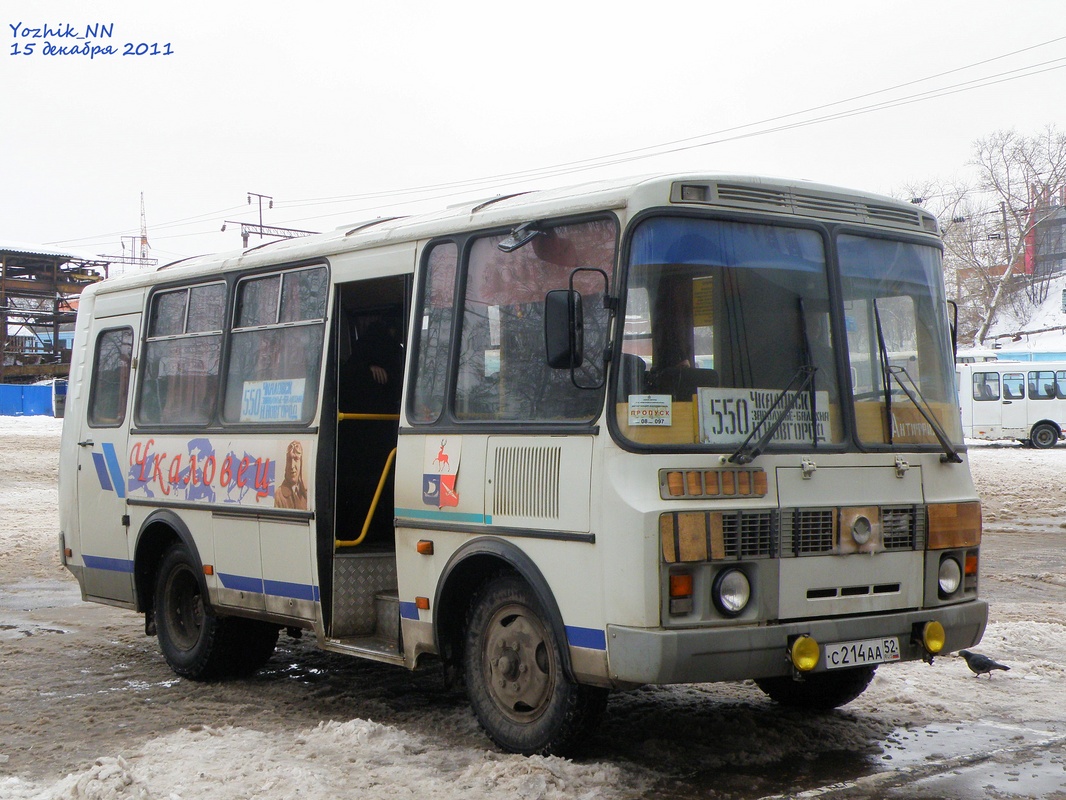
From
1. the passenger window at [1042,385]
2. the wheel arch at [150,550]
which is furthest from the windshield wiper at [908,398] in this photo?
the passenger window at [1042,385]

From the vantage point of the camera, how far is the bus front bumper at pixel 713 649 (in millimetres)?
5504

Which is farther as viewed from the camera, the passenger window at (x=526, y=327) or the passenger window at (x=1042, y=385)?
the passenger window at (x=1042, y=385)

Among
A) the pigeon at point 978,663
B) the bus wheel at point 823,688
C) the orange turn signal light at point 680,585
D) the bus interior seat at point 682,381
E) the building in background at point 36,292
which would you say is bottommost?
the bus wheel at point 823,688

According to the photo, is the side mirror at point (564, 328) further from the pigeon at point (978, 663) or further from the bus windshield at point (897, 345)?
the pigeon at point (978, 663)

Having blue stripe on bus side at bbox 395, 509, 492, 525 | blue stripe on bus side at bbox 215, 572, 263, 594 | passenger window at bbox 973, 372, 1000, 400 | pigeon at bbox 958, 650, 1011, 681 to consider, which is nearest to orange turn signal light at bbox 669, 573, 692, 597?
blue stripe on bus side at bbox 395, 509, 492, 525

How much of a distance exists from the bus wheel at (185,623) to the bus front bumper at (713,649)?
13.2 ft

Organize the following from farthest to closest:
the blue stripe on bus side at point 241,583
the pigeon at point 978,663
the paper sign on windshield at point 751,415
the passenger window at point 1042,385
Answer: the passenger window at point 1042,385, the blue stripe on bus side at point 241,583, the pigeon at point 978,663, the paper sign on windshield at point 751,415

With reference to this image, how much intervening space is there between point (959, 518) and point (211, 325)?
5078 millimetres

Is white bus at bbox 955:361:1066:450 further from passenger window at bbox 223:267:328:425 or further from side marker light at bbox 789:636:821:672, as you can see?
side marker light at bbox 789:636:821:672

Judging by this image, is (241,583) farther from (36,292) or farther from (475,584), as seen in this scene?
(36,292)

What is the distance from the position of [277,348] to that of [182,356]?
125 centimetres

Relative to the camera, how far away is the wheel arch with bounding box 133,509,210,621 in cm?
Result: 909

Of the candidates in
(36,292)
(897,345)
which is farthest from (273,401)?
(36,292)

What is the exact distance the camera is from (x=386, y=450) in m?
8.08
